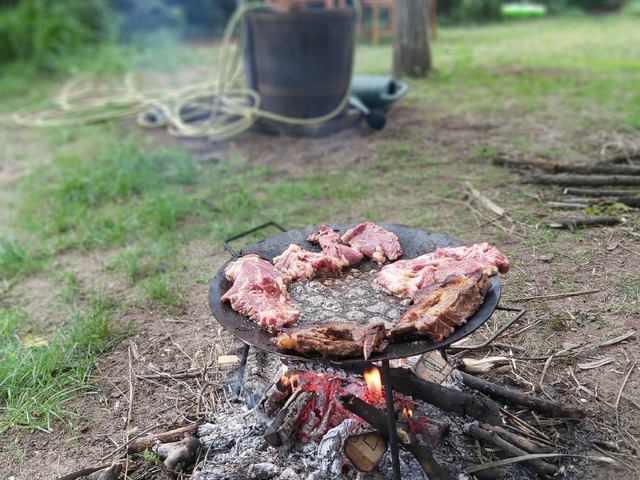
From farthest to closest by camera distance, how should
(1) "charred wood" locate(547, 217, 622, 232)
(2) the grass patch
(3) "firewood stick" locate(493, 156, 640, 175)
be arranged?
(3) "firewood stick" locate(493, 156, 640, 175), (1) "charred wood" locate(547, 217, 622, 232), (2) the grass patch

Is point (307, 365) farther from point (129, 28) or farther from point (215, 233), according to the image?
point (129, 28)

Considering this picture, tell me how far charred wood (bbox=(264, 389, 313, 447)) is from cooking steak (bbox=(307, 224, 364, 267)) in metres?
0.71

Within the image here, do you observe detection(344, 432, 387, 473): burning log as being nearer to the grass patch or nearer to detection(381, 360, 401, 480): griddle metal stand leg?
detection(381, 360, 401, 480): griddle metal stand leg

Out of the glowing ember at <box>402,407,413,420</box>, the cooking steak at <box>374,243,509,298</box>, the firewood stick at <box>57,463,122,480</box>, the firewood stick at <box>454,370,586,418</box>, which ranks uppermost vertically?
the cooking steak at <box>374,243,509,298</box>

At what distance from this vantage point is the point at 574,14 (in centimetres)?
1684

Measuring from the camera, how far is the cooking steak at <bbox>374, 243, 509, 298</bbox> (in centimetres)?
268

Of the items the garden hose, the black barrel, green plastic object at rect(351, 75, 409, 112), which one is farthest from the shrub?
green plastic object at rect(351, 75, 409, 112)

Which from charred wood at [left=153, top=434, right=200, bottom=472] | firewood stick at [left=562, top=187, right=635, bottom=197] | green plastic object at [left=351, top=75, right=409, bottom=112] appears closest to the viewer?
charred wood at [left=153, top=434, right=200, bottom=472]

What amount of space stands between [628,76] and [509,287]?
6562 mm

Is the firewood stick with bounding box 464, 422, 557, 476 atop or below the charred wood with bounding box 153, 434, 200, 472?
atop

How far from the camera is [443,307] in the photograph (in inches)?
92.7

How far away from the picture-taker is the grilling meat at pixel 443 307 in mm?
2273

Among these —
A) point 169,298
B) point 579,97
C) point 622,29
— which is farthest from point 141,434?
point 622,29

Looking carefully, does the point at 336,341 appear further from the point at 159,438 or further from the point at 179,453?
the point at 159,438
